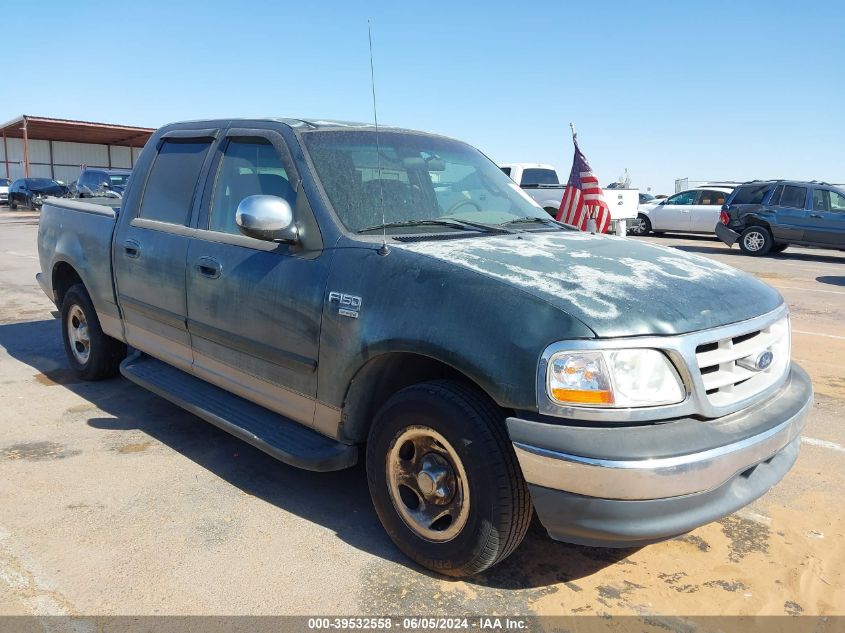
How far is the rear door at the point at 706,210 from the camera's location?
69.6ft

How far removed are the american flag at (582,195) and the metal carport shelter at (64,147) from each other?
3194cm

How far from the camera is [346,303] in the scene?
123 inches

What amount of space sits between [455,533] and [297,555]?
2.48 ft

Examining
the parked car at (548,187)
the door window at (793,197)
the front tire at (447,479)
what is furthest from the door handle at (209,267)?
the door window at (793,197)

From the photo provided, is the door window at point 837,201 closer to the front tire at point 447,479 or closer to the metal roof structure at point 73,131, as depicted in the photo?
the front tire at point 447,479

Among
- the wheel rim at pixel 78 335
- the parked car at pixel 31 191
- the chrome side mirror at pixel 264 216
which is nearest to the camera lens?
the chrome side mirror at pixel 264 216

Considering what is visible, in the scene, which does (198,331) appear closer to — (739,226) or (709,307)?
(709,307)

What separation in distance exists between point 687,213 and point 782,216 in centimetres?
517

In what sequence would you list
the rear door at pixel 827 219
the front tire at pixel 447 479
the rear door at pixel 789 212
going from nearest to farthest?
1. the front tire at pixel 447 479
2. the rear door at pixel 827 219
3. the rear door at pixel 789 212

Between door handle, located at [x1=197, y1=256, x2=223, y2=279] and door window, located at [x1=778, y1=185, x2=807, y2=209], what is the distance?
1594 centimetres

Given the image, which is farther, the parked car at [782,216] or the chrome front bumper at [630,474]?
the parked car at [782,216]

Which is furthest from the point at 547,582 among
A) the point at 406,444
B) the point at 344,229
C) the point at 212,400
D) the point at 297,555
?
the point at 212,400

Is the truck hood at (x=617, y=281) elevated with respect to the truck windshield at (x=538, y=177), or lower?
lower

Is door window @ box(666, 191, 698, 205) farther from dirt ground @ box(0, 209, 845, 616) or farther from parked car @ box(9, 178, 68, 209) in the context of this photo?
parked car @ box(9, 178, 68, 209)
